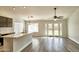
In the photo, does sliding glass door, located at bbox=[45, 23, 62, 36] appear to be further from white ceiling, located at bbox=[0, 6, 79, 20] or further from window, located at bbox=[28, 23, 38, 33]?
white ceiling, located at bbox=[0, 6, 79, 20]

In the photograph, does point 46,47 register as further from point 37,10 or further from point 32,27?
point 32,27

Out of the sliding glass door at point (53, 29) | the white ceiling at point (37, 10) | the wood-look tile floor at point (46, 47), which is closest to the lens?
the wood-look tile floor at point (46, 47)

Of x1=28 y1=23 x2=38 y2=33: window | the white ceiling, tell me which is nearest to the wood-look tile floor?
the white ceiling

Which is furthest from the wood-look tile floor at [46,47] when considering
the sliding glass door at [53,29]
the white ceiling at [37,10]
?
the sliding glass door at [53,29]

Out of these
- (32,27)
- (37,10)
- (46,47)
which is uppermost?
(37,10)

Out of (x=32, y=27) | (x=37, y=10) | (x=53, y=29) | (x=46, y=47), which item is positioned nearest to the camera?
(x=46, y=47)

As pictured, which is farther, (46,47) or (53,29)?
(53,29)

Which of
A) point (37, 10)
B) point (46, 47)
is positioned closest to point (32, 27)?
point (37, 10)

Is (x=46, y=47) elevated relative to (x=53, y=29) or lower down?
lower down

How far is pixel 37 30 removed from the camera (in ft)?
56.2

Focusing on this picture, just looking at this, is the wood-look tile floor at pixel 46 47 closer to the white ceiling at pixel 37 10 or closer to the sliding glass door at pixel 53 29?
the white ceiling at pixel 37 10

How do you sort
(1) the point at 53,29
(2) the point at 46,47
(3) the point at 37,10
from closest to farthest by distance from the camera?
(2) the point at 46,47 < (3) the point at 37,10 < (1) the point at 53,29
